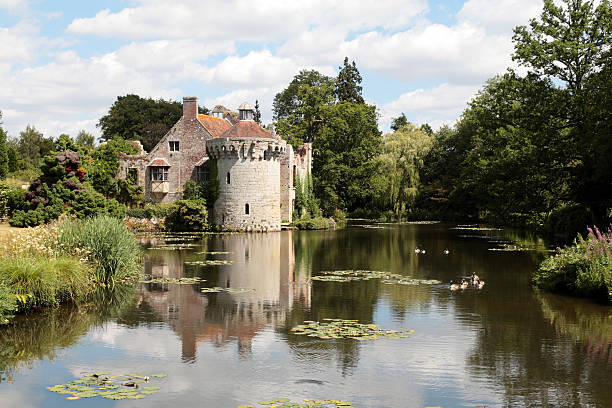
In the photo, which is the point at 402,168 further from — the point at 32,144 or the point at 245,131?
the point at 32,144

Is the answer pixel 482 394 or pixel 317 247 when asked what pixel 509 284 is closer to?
pixel 482 394

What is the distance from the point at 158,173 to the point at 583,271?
35.6 metres

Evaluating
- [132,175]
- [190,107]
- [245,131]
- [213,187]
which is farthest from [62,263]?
[190,107]

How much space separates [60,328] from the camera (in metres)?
13.2

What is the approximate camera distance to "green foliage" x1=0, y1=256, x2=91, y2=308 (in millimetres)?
13626

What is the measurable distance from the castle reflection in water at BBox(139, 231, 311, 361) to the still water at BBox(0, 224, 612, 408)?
0.07 meters

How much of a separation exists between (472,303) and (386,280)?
4.24m

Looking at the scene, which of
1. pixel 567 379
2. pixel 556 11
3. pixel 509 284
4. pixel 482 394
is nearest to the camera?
pixel 482 394

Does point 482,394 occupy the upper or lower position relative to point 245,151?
lower

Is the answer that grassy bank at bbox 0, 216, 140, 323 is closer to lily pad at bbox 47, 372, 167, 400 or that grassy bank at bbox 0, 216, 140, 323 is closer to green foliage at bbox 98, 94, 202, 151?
lily pad at bbox 47, 372, 167, 400

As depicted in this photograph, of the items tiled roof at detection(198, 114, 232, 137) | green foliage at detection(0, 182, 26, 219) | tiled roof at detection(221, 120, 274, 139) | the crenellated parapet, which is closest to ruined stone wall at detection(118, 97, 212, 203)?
tiled roof at detection(198, 114, 232, 137)

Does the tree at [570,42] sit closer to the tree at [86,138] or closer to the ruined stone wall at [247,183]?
the ruined stone wall at [247,183]

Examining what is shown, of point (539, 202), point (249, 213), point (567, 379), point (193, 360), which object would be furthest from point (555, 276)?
point (249, 213)

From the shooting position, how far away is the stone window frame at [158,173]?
4684 centimetres
